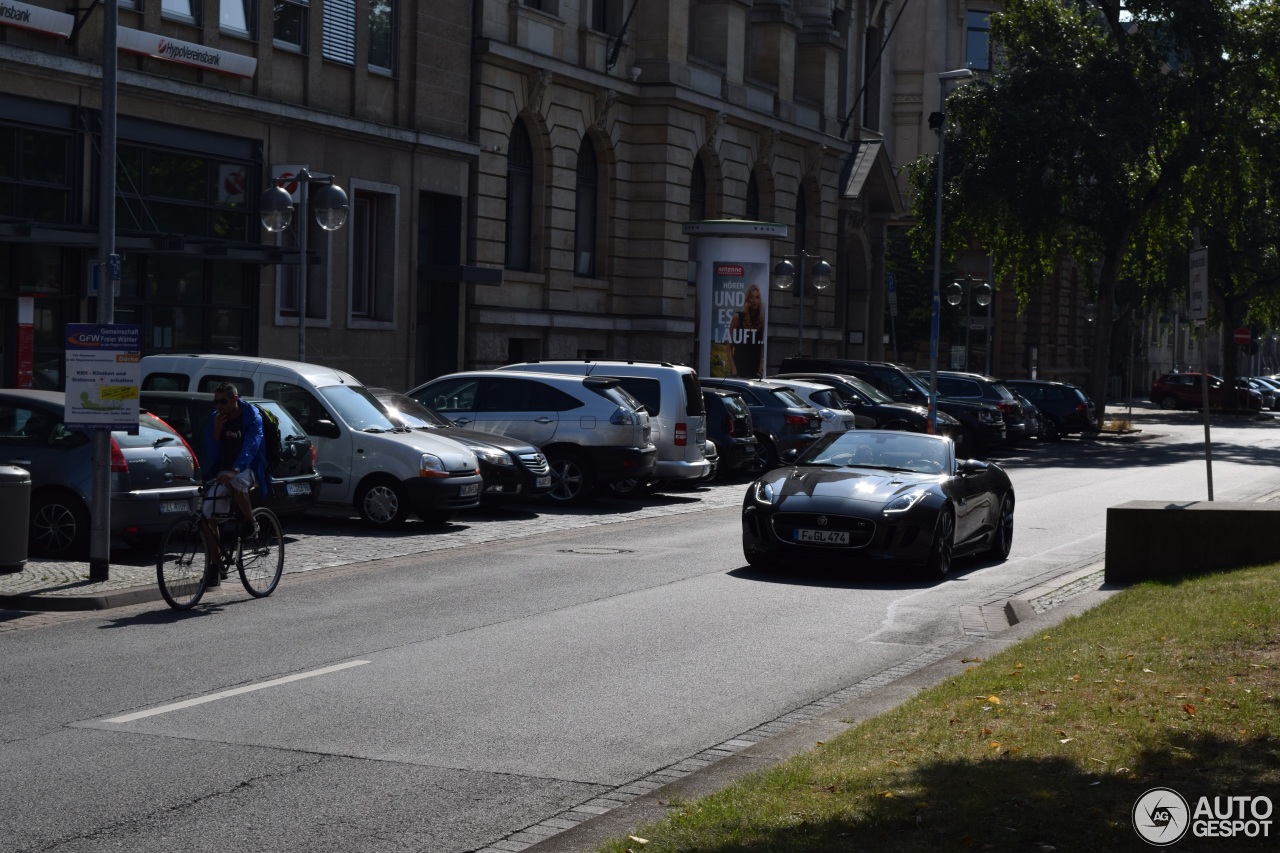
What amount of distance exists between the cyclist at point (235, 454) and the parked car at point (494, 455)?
6.26 metres

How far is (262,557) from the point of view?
13594mm

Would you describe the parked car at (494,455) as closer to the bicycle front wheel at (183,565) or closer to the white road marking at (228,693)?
the bicycle front wheel at (183,565)

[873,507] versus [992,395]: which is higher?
[992,395]

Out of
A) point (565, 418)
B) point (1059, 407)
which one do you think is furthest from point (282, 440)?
point (1059, 407)

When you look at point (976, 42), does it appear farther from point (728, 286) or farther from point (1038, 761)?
point (1038, 761)

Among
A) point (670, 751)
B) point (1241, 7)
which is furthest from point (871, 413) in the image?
point (670, 751)

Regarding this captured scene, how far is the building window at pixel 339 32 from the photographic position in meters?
31.1

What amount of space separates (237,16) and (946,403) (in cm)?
1814

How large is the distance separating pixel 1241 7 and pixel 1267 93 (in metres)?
2.50

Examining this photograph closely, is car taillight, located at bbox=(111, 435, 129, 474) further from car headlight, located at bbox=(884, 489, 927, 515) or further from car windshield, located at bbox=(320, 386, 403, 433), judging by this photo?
car headlight, located at bbox=(884, 489, 927, 515)

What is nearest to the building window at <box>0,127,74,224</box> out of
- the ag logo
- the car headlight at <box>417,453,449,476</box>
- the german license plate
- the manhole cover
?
the car headlight at <box>417,453,449,476</box>

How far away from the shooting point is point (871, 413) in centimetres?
3484

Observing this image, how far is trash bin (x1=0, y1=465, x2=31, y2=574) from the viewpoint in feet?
43.4

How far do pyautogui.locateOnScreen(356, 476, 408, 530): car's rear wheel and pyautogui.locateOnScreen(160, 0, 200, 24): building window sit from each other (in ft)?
38.2
